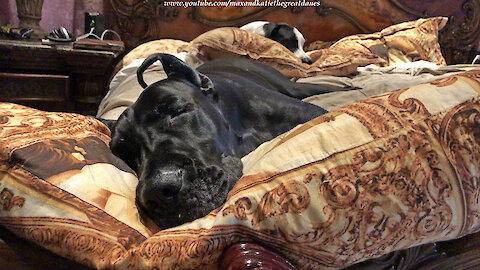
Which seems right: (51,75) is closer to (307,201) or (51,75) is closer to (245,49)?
(245,49)

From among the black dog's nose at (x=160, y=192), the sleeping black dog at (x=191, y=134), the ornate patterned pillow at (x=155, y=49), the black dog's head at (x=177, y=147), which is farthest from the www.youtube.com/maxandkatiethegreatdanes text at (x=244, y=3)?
the black dog's nose at (x=160, y=192)

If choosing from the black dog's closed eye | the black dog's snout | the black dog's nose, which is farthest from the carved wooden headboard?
the black dog's nose

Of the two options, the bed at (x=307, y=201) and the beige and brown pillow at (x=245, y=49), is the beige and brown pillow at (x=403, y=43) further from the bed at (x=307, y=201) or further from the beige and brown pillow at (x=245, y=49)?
the bed at (x=307, y=201)

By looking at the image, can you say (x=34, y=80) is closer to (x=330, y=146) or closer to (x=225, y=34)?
(x=225, y=34)

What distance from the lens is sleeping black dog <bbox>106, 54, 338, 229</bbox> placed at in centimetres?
75

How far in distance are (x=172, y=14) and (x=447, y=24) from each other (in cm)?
269

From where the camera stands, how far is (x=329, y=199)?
538 mm

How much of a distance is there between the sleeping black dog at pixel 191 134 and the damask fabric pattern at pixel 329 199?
0.41 feet

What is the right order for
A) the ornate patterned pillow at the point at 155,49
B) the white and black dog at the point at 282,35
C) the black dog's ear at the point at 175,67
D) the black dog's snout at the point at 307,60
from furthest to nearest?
the white and black dog at the point at 282,35 < the black dog's snout at the point at 307,60 < the ornate patterned pillow at the point at 155,49 < the black dog's ear at the point at 175,67

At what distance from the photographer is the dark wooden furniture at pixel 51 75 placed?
6.89 ft

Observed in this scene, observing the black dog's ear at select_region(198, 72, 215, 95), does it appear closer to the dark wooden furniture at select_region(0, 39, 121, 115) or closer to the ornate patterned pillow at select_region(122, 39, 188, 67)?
the dark wooden furniture at select_region(0, 39, 121, 115)

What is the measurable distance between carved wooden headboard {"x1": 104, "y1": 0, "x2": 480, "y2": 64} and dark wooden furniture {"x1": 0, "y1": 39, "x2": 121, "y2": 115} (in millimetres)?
1081

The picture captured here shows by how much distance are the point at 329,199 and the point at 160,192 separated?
0.33m

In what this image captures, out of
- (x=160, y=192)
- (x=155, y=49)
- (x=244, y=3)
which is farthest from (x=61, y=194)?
(x=244, y=3)
